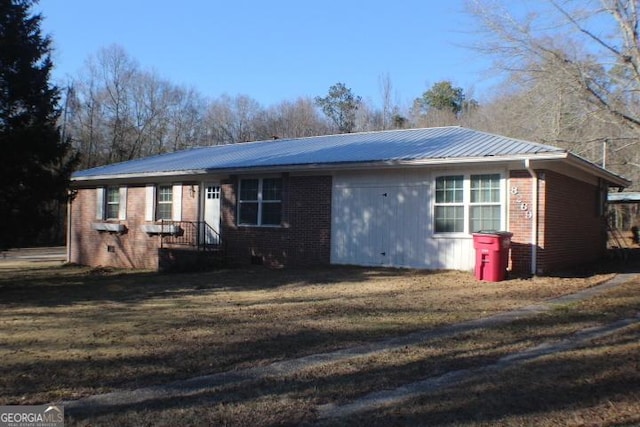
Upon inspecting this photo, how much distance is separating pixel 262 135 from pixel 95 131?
43.0ft

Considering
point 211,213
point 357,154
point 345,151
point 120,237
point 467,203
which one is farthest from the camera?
point 120,237

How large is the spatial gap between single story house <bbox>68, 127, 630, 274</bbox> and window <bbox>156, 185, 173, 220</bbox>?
1.6 inches

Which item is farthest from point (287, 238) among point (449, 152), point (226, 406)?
point (226, 406)

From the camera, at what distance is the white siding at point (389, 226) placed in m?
14.5

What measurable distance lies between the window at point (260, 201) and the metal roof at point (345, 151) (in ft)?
2.08

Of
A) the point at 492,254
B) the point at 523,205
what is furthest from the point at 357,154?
the point at 492,254

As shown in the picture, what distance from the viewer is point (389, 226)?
1532cm

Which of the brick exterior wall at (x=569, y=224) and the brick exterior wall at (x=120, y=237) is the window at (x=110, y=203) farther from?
the brick exterior wall at (x=569, y=224)

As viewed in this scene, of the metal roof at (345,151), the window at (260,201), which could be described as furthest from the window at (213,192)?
the window at (260,201)

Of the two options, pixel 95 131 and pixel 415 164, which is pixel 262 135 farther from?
pixel 415 164

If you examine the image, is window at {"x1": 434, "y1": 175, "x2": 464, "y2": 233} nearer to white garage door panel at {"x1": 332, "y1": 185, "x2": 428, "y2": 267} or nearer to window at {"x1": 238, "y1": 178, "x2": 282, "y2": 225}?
white garage door panel at {"x1": 332, "y1": 185, "x2": 428, "y2": 267}

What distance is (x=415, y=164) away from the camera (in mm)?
14250

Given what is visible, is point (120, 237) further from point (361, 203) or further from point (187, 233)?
point (361, 203)

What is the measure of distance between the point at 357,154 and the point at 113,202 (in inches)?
417
